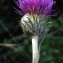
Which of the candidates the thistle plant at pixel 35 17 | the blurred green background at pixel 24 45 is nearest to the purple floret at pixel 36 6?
the thistle plant at pixel 35 17

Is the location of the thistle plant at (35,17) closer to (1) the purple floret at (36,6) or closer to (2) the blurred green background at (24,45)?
(1) the purple floret at (36,6)

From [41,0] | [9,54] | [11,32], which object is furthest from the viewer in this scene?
[11,32]

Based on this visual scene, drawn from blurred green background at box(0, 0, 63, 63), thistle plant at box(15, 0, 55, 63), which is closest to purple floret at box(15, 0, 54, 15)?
thistle plant at box(15, 0, 55, 63)

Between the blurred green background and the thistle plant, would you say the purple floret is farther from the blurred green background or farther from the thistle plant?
the blurred green background

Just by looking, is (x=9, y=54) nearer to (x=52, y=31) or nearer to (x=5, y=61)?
(x=5, y=61)

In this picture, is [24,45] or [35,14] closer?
[35,14]

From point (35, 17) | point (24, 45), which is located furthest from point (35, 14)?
point (24, 45)

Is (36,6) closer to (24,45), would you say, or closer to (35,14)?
(35,14)

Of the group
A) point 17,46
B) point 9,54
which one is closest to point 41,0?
point 17,46
